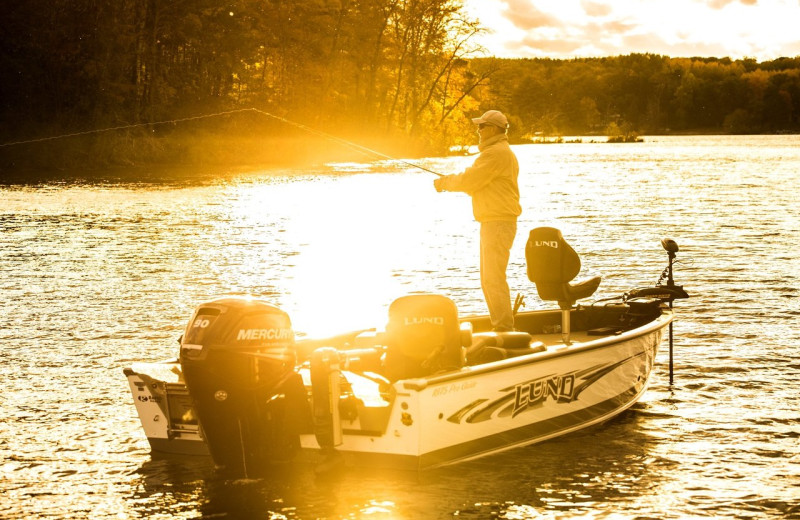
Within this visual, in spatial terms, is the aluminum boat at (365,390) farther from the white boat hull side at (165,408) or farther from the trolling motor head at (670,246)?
the trolling motor head at (670,246)

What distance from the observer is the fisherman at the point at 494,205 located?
9.18 meters

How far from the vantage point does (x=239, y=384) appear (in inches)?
267

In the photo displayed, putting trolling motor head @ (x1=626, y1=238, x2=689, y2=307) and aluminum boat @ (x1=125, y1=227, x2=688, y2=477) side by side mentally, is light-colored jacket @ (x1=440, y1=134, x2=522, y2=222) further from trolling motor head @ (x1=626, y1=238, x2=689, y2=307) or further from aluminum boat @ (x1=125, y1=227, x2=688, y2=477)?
trolling motor head @ (x1=626, y1=238, x2=689, y2=307)

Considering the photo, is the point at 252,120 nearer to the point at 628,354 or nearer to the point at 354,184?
the point at 354,184

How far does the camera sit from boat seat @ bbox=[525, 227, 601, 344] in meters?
9.23

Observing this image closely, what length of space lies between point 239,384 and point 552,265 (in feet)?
11.8

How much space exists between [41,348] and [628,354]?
22.1ft

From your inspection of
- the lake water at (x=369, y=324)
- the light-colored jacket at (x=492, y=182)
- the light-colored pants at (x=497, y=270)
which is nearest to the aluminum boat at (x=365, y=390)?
the lake water at (x=369, y=324)

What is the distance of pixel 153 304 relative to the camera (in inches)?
588

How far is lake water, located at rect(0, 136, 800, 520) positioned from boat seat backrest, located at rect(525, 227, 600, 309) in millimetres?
1267

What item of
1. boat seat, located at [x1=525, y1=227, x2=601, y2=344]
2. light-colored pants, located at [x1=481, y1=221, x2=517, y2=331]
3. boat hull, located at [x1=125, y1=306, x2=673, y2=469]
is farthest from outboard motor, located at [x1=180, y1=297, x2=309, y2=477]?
boat seat, located at [x1=525, y1=227, x2=601, y2=344]

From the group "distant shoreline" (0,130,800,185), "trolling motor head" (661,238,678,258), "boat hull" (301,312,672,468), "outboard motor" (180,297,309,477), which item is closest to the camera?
"outboard motor" (180,297,309,477)

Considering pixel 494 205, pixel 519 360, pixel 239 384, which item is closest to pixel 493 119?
pixel 494 205

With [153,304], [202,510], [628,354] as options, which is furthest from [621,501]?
[153,304]
